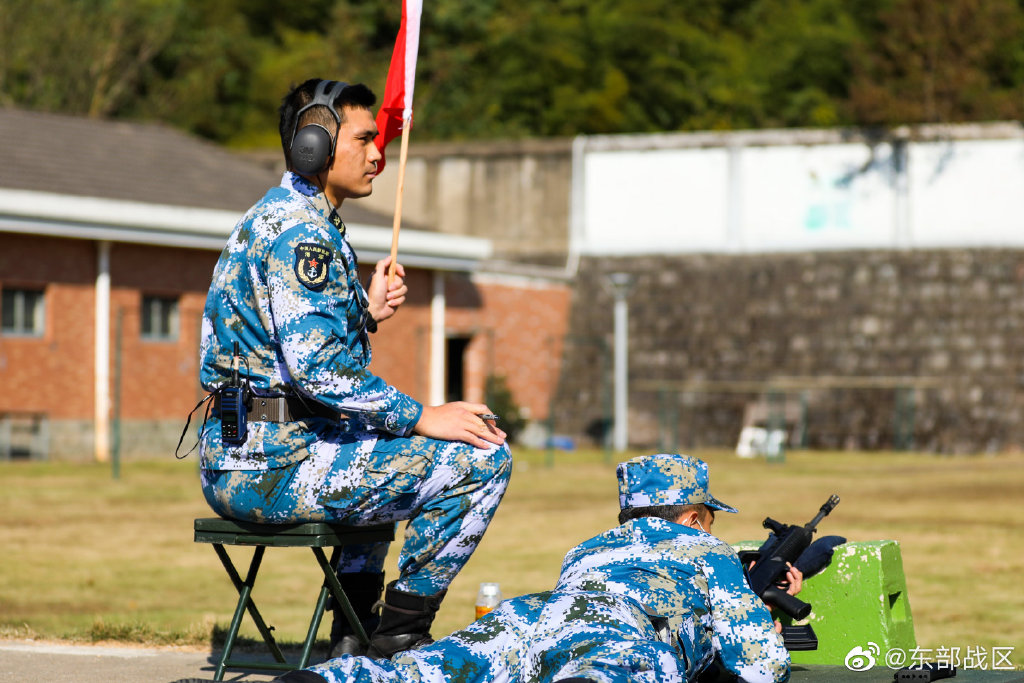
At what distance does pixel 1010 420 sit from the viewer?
A: 3097cm

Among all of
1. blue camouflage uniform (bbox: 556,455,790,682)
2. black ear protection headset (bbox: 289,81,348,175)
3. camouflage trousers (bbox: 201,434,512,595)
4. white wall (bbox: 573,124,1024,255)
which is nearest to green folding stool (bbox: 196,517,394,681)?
camouflage trousers (bbox: 201,434,512,595)

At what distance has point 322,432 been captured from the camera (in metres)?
5.12

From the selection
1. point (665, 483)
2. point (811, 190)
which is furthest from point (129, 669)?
point (811, 190)

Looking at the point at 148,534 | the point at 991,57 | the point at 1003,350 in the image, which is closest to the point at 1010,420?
the point at 1003,350

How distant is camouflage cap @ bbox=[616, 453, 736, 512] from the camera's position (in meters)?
5.02

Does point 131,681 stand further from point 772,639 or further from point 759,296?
point 759,296

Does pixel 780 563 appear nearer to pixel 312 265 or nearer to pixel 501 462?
pixel 501 462

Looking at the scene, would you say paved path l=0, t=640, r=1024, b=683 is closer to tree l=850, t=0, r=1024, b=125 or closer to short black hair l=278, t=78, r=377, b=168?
short black hair l=278, t=78, r=377, b=168

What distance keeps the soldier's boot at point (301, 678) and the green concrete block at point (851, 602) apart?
2305mm

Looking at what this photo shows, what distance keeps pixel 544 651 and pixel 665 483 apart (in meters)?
0.80

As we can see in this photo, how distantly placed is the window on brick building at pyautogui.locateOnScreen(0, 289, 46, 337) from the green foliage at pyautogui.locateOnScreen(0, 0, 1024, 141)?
2263cm

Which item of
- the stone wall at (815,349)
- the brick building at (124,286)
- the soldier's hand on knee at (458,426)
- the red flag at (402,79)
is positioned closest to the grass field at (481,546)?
the brick building at (124,286)

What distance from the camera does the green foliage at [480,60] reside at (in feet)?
151

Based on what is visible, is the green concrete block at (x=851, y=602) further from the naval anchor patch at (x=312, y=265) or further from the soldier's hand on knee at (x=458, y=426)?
the naval anchor patch at (x=312, y=265)
